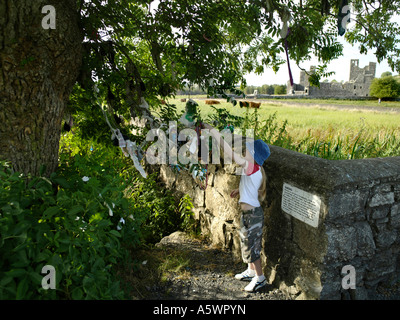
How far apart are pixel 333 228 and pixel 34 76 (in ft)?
8.17

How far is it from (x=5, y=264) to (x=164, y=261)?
1655 mm

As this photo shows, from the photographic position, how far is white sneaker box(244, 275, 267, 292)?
2532 mm

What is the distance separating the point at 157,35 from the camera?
2934 millimetres

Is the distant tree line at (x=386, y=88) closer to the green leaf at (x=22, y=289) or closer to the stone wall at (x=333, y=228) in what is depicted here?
the stone wall at (x=333, y=228)

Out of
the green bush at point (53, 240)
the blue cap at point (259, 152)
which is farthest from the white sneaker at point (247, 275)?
the green bush at point (53, 240)

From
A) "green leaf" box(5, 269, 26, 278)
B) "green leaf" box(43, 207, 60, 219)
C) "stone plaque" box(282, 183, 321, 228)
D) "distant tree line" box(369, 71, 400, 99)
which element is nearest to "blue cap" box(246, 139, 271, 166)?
"stone plaque" box(282, 183, 321, 228)

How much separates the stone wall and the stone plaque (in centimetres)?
3

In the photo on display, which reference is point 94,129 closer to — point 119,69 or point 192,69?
point 119,69

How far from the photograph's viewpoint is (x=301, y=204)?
226cm

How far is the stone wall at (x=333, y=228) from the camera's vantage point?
2.13 meters

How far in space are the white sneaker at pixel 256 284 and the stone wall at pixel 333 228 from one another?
0.10m

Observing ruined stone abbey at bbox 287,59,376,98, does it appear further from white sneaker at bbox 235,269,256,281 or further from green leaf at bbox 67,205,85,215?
green leaf at bbox 67,205,85,215
